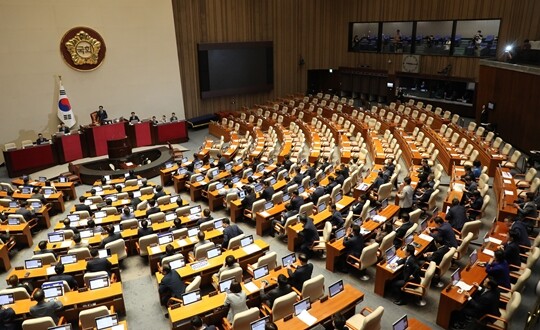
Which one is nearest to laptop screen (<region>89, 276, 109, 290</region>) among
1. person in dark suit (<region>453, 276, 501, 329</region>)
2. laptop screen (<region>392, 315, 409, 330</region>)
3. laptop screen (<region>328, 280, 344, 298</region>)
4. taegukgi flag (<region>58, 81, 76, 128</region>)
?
laptop screen (<region>328, 280, 344, 298</region>)

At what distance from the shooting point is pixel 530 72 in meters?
16.4

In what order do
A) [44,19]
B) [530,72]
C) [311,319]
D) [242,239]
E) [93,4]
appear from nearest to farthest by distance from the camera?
1. [311,319]
2. [242,239]
3. [530,72]
4. [44,19]
5. [93,4]

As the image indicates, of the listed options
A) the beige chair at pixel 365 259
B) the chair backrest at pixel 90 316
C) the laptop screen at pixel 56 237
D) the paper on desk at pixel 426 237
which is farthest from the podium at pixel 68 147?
the paper on desk at pixel 426 237

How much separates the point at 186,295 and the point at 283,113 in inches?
687

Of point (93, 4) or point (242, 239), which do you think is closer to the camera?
point (242, 239)

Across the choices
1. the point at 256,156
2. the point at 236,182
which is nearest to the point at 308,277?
the point at 236,182

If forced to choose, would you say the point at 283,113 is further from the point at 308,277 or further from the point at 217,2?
the point at 308,277

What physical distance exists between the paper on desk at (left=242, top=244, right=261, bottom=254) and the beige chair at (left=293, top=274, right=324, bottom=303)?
6.28ft

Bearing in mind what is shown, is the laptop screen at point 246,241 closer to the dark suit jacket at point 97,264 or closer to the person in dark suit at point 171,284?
the person in dark suit at point 171,284

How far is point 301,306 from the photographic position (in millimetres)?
6789

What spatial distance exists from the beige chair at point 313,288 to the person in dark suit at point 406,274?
1682 mm

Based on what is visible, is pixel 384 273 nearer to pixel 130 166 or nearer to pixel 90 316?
pixel 90 316

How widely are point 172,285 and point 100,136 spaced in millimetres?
12871

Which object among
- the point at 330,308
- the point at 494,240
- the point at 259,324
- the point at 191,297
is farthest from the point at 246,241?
the point at 494,240
